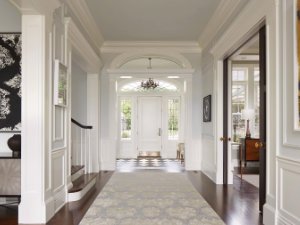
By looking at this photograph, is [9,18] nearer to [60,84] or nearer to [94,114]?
[60,84]

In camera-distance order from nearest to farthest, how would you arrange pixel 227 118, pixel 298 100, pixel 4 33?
pixel 298 100
pixel 4 33
pixel 227 118

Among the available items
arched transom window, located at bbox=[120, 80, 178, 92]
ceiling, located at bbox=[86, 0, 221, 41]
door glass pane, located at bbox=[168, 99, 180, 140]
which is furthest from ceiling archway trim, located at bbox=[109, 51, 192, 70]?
door glass pane, located at bbox=[168, 99, 180, 140]

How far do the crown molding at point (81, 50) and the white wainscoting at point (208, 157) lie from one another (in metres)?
3.04

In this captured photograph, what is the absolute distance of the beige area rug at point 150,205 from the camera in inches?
136

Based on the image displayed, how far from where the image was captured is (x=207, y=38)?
6.64 m

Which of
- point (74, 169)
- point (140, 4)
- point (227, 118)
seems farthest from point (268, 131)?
point (74, 169)

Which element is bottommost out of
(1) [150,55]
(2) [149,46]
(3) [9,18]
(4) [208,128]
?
(4) [208,128]

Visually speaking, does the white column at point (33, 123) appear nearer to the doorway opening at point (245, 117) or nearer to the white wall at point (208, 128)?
the doorway opening at point (245, 117)

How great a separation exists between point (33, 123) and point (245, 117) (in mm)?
5468

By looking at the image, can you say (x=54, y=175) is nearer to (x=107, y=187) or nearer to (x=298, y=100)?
(x=107, y=187)

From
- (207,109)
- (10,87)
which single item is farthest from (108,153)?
(10,87)

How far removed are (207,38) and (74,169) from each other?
4.01m

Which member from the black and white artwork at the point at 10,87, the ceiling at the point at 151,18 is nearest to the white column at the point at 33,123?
the black and white artwork at the point at 10,87

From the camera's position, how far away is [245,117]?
7375 mm
